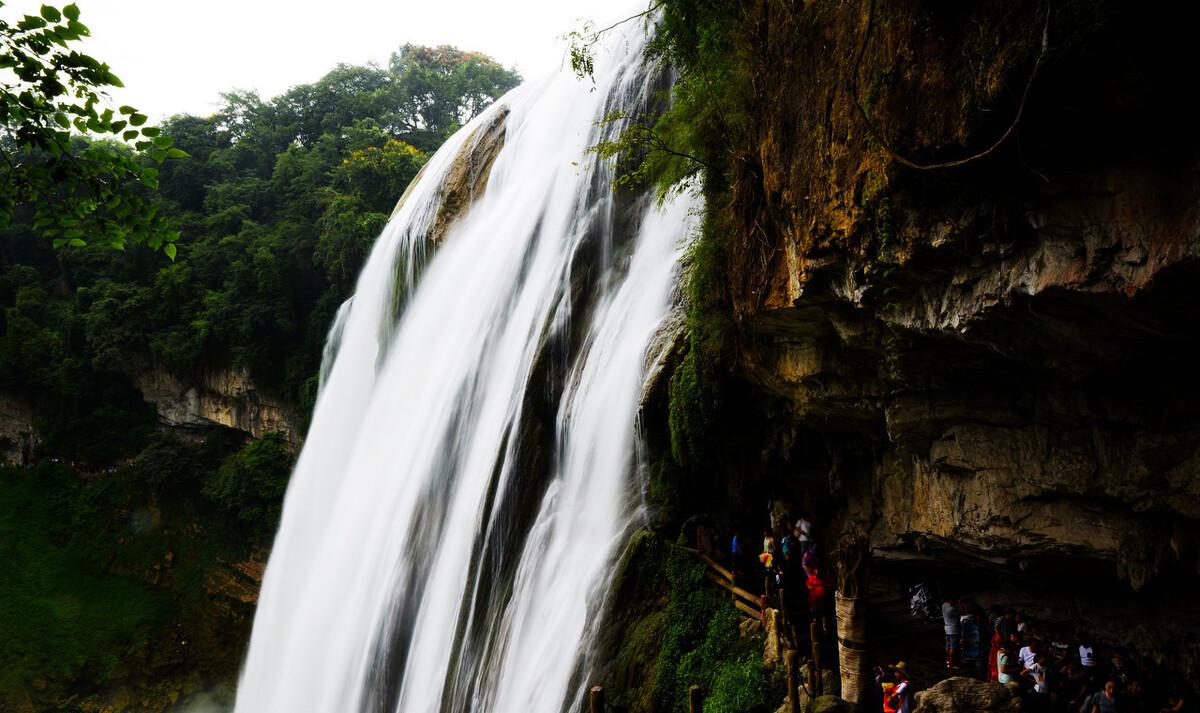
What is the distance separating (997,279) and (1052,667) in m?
4.58

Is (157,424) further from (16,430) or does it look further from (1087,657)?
(1087,657)

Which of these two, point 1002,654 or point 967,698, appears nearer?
point 967,698

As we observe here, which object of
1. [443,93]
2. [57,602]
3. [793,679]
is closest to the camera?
[793,679]

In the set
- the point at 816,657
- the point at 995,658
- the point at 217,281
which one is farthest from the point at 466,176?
the point at 995,658

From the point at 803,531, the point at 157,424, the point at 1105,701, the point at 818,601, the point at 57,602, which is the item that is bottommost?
the point at 57,602

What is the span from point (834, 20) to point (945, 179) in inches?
66.9

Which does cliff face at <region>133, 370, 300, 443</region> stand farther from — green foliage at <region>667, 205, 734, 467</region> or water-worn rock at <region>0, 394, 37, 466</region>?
green foliage at <region>667, 205, 734, 467</region>

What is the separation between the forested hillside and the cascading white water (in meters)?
6.45

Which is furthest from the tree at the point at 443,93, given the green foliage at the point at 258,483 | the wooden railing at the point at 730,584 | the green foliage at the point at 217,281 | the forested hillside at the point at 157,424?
the wooden railing at the point at 730,584

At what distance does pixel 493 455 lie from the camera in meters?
11.9

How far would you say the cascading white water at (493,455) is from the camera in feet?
33.6

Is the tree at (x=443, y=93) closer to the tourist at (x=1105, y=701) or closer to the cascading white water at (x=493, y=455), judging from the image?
the cascading white water at (x=493, y=455)

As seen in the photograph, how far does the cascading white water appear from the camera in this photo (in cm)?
1023

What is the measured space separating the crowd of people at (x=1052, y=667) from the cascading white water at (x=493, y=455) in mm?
4208
